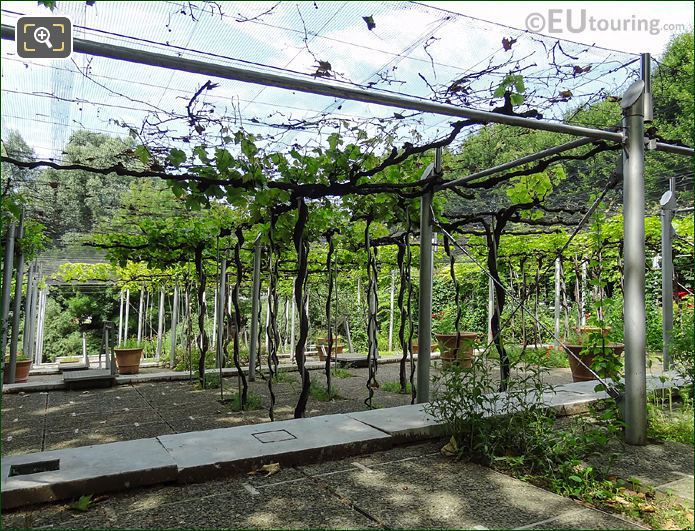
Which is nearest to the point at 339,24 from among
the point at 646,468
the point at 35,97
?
the point at 35,97

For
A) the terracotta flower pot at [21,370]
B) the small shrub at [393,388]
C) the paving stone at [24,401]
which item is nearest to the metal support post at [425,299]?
the small shrub at [393,388]

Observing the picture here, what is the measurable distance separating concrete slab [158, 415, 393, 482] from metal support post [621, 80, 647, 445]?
1.76m

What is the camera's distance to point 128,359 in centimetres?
1014

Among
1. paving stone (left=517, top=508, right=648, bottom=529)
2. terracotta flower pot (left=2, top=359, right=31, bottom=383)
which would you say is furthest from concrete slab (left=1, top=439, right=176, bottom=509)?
terracotta flower pot (left=2, top=359, right=31, bottom=383)

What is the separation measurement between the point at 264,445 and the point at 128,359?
317 inches

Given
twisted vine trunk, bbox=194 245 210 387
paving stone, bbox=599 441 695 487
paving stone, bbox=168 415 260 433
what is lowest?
paving stone, bbox=168 415 260 433

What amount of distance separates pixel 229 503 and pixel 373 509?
740 mm

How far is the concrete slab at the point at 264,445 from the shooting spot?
287cm

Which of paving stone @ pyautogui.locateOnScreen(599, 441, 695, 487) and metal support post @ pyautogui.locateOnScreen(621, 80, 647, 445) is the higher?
metal support post @ pyautogui.locateOnScreen(621, 80, 647, 445)

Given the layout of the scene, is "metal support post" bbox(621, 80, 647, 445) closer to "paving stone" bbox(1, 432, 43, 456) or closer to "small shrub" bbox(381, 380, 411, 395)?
"small shrub" bbox(381, 380, 411, 395)

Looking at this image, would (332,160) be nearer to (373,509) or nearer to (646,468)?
(373,509)

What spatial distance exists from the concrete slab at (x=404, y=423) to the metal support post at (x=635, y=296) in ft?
4.45

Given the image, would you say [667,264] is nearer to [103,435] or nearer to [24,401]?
[103,435]

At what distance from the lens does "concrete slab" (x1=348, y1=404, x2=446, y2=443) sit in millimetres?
3547
